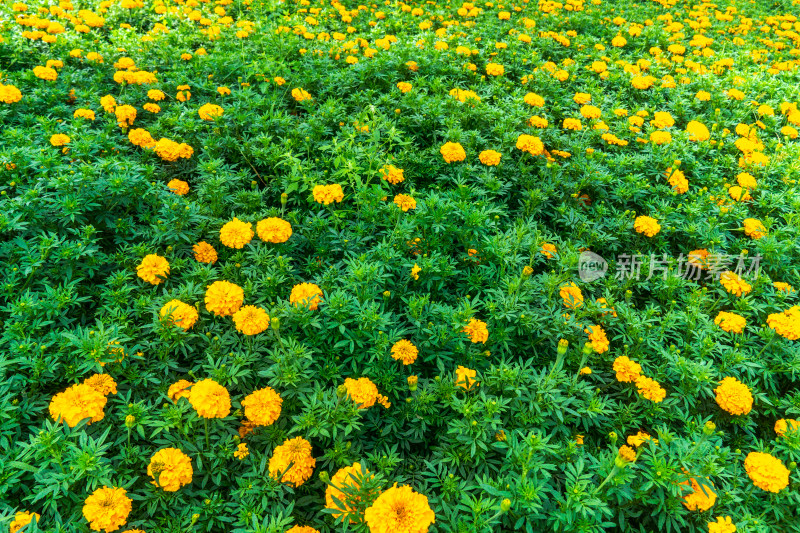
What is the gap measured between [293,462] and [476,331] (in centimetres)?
116

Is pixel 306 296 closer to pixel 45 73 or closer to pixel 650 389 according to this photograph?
pixel 650 389

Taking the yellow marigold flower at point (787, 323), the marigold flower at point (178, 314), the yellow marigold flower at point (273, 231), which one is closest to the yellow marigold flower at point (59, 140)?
the yellow marigold flower at point (273, 231)

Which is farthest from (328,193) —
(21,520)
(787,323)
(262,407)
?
(787,323)

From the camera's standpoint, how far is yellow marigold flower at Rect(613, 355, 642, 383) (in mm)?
2674

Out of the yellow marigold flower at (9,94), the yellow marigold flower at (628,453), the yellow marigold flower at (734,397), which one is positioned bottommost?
the yellow marigold flower at (734,397)

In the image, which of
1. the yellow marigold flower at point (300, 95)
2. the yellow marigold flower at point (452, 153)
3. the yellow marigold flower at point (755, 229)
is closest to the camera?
the yellow marigold flower at point (755, 229)

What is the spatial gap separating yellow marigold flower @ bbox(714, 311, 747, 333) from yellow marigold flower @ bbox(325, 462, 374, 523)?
244 cm

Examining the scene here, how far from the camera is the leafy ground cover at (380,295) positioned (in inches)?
82.7

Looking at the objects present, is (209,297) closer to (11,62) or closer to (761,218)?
(11,62)

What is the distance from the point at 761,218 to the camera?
392 cm

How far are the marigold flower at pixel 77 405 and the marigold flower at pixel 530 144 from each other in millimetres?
3394

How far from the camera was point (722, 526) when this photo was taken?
2109 millimetres

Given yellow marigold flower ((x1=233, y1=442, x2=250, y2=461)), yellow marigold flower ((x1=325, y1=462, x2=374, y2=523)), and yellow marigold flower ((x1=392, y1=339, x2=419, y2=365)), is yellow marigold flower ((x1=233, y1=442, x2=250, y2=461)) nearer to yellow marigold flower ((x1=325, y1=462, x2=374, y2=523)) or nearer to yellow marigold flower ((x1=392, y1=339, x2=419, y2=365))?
yellow marigold flower ((x1=325, y1=462, x2=374, y2=523))

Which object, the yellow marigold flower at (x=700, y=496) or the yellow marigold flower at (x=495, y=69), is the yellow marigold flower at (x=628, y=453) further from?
the yellow marigold flower at (x=495, y=69)
